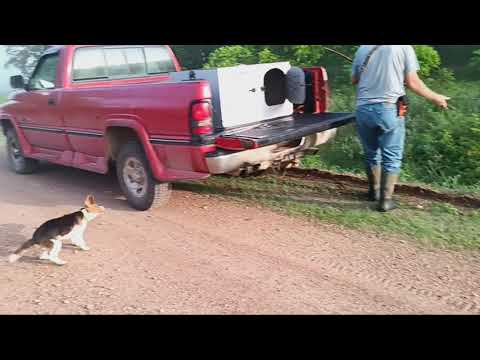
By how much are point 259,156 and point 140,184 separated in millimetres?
1576

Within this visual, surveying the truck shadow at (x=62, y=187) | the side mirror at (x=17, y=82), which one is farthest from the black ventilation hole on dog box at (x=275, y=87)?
the side mirror at (x=17, y=82)

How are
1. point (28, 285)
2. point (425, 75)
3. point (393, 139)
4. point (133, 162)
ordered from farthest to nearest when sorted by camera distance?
point (425, 75)
point (133, 162)
point (393, 139)
point (28, 285)

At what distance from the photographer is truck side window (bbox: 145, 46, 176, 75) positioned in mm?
6922

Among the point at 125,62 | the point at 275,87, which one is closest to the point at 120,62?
the point at 125,62

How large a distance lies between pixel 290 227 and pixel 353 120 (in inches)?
64.3

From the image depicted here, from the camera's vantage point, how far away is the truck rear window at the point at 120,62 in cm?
632

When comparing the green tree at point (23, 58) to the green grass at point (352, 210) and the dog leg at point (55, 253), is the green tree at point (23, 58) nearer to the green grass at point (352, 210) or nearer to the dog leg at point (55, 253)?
the green grass at point (352, 210)

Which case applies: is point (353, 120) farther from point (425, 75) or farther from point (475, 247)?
point (425, 75)

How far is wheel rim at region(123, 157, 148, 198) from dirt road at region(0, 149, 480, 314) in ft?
1.06

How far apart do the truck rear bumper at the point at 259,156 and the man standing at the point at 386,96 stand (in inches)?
22.8

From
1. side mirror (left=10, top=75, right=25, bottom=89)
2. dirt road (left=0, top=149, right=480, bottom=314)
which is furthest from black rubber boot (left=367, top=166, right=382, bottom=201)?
side mirror (left=10, top=75, right=25, bottom=89)

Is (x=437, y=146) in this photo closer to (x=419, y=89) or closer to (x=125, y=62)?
(x=419, y=89)

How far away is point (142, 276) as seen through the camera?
3.88 meters

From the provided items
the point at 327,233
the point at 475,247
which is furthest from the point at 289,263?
the point at 475,247
